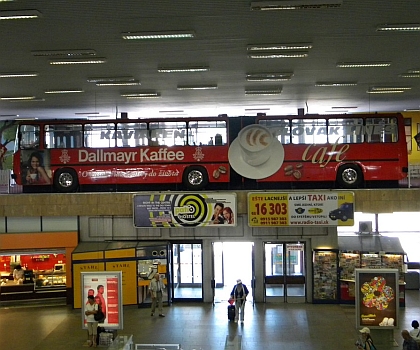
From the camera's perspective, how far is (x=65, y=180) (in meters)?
20.2

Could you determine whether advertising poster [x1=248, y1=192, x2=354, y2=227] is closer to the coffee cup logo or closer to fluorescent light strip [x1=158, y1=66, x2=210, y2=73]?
fluorescent light strip [x1=158, y1=66, x2=210, y2=73]

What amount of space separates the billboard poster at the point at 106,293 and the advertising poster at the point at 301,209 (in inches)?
185

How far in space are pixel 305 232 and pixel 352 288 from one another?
2.42 metres

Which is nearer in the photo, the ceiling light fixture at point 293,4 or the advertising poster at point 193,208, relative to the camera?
the ceiling light fixture at point 293,4

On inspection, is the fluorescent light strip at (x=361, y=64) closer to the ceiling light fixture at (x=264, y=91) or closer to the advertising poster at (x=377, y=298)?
the ceiling light fixture at (x=264, y=91)

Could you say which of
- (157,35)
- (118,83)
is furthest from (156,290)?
(157,35)

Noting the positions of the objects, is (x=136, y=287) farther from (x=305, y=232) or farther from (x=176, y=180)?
(x=305, y=232)

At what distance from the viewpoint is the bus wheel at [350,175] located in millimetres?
19484

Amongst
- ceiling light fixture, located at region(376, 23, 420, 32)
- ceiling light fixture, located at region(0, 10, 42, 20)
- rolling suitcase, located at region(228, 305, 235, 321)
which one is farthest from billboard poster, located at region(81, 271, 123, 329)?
ceiling light fixture, located at region(376, 23, 420, 32)

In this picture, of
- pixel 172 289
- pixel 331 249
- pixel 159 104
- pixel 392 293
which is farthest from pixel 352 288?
pixel 159 104

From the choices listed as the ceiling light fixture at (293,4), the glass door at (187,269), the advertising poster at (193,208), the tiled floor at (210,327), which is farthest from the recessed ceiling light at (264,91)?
the ceiling light fixture at (293,4)

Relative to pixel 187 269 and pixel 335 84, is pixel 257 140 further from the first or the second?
pixel 187 269

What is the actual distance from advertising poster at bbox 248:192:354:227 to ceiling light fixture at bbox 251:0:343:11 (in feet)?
26.0

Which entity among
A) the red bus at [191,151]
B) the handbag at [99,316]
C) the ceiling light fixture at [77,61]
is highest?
the ceiling light fixture at [77,61]
